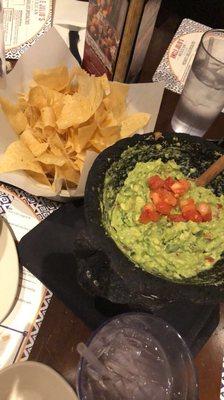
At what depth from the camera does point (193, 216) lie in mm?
911

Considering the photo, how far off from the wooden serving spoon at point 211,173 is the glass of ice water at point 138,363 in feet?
0.98

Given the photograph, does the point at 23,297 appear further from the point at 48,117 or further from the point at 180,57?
the point at 180,57

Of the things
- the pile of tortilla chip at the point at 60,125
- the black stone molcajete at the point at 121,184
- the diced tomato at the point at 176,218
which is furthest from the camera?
the pile of tortilla chip at the point at 60,125

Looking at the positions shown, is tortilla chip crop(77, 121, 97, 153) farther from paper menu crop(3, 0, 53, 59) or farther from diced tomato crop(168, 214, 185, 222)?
paper menu crop(3, 0, 53, 59)

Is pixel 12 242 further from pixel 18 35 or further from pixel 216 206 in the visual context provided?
pixel 18 35

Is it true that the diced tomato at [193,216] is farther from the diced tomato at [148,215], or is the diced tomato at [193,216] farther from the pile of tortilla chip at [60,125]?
the pile of tortilla chip at [60,125]

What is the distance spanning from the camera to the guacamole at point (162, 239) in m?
0.88

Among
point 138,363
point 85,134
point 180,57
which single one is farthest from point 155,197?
point 180,57

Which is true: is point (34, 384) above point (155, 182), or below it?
below

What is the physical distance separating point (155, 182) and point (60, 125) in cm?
26

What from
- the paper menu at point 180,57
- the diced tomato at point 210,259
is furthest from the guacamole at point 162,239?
the paper menu at point 180,57

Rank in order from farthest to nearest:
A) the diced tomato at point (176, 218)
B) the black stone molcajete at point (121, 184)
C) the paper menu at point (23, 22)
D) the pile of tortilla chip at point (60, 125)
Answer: the paper menu at point (23, 22)
the pile of tortilla chip at point (60, 125)
the diced tomato at point (176, 218)
the black stone molcajete at point (121, 184)

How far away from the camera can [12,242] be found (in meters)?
0.98

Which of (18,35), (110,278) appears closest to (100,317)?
(110,278)
